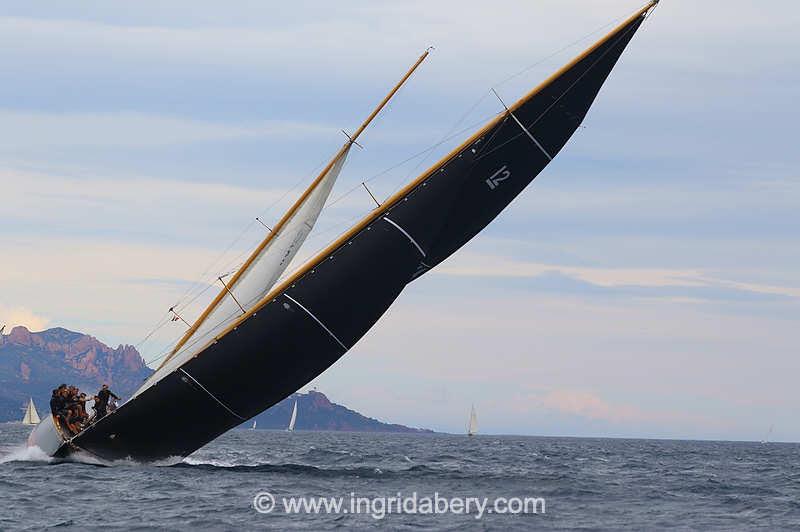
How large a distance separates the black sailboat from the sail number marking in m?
0.03

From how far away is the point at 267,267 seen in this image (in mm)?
36750

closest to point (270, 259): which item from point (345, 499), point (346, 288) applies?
point (346, 288)

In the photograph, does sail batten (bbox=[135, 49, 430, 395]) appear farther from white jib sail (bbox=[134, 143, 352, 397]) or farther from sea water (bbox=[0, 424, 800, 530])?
sea water (bbox=[0, 424, 800, 530])

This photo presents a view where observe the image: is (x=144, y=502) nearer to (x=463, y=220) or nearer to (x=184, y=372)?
(x=184, y=372)

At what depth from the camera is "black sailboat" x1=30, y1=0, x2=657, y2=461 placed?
105 ft

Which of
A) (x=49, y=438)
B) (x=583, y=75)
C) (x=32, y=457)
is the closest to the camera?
(x=583, y=75)

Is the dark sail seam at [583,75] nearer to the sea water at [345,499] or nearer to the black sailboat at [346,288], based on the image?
the black sailboat at [346,288]

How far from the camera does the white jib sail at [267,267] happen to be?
35.5m

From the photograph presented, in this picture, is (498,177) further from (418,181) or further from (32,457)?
(32,457)

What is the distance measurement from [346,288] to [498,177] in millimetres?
6443

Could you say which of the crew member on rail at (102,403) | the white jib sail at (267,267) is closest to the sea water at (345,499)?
the crew member on rail at (102,403)

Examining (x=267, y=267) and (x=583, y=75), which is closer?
(x=583, y=75)

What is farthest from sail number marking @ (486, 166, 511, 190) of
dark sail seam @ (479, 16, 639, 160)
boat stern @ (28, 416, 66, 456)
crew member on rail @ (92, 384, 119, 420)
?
boat stern @ (28, 416, 66, 456)

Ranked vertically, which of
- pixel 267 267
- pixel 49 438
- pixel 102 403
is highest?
pixel 267 267
